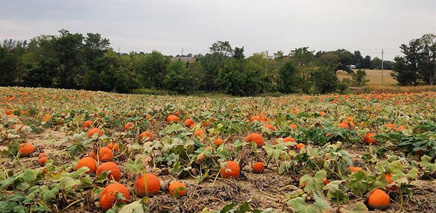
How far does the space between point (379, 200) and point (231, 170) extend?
1.22 meters

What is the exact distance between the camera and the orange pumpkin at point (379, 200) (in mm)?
2457

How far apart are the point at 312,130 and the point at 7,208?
148 inches

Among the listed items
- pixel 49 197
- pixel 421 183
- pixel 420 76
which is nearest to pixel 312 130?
pixel 421 183

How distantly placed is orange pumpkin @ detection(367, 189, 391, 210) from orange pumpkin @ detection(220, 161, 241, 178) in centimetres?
112

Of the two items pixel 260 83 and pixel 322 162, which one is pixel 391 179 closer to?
pixel 322 162

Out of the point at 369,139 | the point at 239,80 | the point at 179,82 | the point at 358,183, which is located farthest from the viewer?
the point at 179,82

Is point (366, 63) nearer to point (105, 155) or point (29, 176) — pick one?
point (105, 155)

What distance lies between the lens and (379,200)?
2457 mm

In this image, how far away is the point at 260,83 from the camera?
5678cm

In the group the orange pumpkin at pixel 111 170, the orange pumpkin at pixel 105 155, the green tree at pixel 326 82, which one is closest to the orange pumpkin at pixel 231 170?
the orange pumpkin at pixel 111 170

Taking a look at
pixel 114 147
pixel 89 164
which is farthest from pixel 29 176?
pixel 114 147

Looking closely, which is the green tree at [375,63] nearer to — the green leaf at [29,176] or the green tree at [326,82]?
the green tree at [326,82]

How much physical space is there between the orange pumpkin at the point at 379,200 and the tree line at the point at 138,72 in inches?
1839

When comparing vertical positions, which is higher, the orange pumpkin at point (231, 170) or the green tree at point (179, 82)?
the green tree at point (179, 82)
